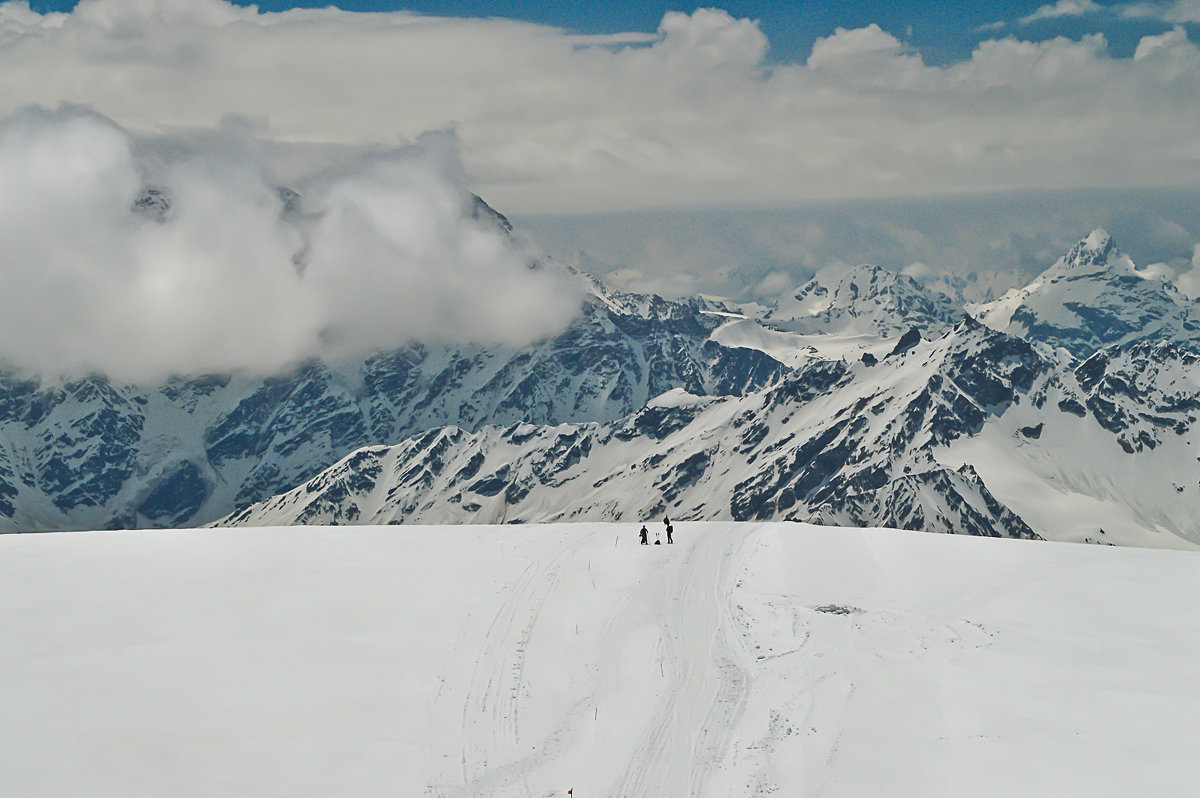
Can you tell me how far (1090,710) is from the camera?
92.7 ft

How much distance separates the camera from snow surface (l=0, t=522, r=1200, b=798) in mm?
24828

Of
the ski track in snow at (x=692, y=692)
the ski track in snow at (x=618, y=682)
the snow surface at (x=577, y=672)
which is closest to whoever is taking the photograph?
the snow surface at (x=577, y=672)

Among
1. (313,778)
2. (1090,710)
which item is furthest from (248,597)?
(1090,710)

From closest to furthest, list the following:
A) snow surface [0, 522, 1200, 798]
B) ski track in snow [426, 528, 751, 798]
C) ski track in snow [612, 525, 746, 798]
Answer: snow surface [0, 522, 1200, 798] < ski track in snow [426, 528, 751, 798] < ski track in snow [612, 525, 746, 798]

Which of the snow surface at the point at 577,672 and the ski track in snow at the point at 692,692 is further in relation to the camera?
the ski track in snow at the point at 692,692

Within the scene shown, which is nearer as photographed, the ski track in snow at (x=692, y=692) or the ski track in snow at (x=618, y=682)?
the ski track in snow at (x=618, y=682)

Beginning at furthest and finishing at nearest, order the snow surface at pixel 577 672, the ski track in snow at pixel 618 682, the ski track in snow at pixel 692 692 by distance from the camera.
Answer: the ski track in snow at pixel 692 692
the ski track in snow at pixel 618 682
the snow surface at pixel 577 672

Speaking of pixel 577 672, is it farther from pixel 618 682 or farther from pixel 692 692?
pixel 692 692

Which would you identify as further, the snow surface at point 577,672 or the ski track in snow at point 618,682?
the ski track in snow at point 618,682

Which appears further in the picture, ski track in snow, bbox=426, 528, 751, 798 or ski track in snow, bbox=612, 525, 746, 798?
ski track in snow, bbox=612, 525, 746, 798

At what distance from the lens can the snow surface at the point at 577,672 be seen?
24.8 m

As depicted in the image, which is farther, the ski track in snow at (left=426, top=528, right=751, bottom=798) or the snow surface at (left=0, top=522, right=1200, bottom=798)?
the ski track in snow at (left=426, top=528, right=751, bottom=798)

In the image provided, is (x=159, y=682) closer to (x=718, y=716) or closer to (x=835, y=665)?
(x=718, y=716)

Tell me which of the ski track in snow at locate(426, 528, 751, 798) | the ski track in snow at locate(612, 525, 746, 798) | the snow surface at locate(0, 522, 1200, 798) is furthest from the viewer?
the ski track in snow at locate(612, 525, 746, 798)
